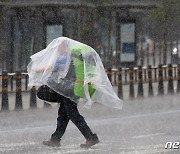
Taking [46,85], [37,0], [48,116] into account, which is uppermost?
[37,0]

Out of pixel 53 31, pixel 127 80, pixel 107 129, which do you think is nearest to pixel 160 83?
pixel 127 80

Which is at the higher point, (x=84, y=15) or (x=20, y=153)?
(x=84, y=15)

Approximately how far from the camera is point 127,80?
23406 millimetres

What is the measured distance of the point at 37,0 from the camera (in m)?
26.5

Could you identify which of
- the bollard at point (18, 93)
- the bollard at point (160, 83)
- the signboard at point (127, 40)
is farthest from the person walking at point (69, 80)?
the signboard at point (127, 40)

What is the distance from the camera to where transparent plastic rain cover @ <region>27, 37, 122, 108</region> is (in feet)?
35.8

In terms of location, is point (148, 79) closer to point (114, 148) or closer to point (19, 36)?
point (19, 36)

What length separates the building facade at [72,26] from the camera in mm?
25562

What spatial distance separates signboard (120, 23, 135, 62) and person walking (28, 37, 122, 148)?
52.8ft

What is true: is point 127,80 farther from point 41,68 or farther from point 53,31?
point 41,68

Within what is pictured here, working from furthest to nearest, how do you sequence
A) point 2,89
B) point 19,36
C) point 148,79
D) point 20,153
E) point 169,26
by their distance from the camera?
point 169,26 < point 19,36 < point 148,79 < point 2,89 < point 20,153

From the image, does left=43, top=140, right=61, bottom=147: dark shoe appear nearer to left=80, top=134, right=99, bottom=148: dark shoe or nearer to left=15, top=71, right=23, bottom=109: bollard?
Result: left=80, top=134, right=99, bottom=148: dark shoe

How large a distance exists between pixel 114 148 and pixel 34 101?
8061 millimetres

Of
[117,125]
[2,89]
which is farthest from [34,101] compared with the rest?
[117,125]
